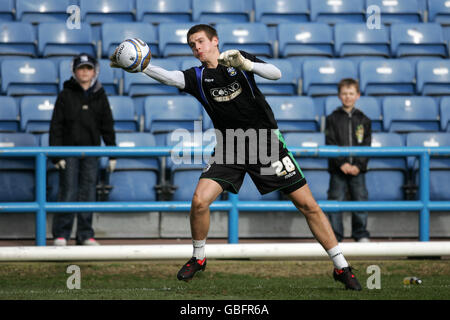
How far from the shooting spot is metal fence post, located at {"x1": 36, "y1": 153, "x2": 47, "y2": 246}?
5.88 metres

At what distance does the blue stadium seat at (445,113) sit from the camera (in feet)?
26.8

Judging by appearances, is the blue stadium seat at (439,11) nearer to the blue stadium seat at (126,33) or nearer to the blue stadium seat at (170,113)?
the blue stadium seat at (126,33)

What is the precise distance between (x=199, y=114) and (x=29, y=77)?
2.32m

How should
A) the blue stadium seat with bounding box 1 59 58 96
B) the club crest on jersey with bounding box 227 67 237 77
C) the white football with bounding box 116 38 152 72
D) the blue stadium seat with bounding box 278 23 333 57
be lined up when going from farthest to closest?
1. the blue stadium seat with bounding box 278 23 333 57
2. the blue stadium seat with bounding box 1 59 58 96
3. the club crest on jersey with bounding box 227 67 237 77
4. the white football with bounding box 116 38 152 72

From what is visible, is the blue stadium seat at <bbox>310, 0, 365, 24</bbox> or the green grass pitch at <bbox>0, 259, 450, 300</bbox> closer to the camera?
the green grass pitch at <bbox>0, 259, 450, 300</bbox>

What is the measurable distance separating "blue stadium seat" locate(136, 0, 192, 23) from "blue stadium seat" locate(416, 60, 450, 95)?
3449 millimetres

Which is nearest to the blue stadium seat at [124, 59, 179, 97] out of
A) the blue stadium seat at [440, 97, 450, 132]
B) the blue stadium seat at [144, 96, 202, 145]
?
the blue stadium seat at [144, 96, 202, 145]

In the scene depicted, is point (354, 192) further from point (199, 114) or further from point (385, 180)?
point (199, 114)

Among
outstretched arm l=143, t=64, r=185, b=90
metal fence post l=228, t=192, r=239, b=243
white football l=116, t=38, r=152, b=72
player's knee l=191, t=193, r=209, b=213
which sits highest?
white football l=116, t=38, r=152, b=72

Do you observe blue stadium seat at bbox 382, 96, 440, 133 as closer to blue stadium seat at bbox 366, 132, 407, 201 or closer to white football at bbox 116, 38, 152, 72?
blue stadium seat at bbox 366, 132, 407, 201

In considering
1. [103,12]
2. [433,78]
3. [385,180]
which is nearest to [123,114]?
[103,12]

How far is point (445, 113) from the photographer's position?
8.21m

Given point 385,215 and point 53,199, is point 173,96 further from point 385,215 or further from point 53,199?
point 385,215

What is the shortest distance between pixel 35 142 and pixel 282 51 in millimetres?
3773
